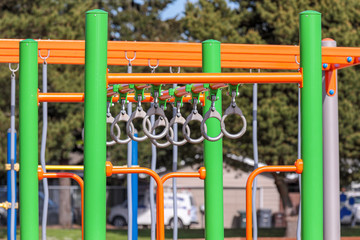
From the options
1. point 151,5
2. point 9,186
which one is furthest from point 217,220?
point 151,5

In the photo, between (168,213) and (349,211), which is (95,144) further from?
(349,211)

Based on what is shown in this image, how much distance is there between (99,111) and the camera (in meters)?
3.60

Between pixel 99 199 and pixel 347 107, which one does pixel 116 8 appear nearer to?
pixel 347 107

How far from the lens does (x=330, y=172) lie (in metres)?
5.15

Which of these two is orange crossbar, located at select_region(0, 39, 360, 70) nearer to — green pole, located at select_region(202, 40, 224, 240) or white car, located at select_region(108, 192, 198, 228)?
green pole, located at select_region(202, 40, 224, 240)

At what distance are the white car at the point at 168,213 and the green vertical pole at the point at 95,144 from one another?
18577 millimetres

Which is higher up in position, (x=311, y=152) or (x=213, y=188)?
(x=311, y=152)

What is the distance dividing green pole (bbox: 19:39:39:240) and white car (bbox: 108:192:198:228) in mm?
18133

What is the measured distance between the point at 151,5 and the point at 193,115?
2605cm

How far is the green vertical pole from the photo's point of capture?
3574 mm

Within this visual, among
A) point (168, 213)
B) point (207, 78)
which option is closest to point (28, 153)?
point (207, 78)

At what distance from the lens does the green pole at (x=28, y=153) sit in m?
4.00

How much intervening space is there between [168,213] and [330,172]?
17.3 m

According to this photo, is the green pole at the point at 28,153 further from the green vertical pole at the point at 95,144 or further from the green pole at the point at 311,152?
the green pole at the point at 311,152
